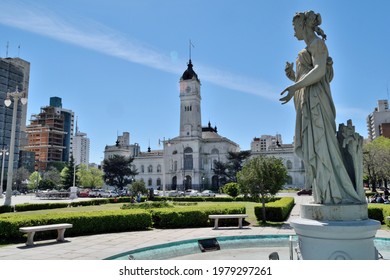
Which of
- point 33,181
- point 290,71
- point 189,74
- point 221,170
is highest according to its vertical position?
point 189,74

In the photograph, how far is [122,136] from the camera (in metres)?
109

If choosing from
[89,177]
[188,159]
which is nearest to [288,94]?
[188,159]

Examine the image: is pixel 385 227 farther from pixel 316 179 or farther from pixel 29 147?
pixel 29 147

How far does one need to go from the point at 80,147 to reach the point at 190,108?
324 ft

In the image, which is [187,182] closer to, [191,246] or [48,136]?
[48,136]

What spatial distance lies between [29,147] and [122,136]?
3049cm

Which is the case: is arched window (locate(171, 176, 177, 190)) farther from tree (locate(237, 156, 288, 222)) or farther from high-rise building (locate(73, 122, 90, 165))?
high-rise building (locate(73, 122, 90, 165))

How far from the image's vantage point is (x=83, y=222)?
484 inches

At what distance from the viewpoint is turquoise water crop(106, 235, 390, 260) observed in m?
7.81

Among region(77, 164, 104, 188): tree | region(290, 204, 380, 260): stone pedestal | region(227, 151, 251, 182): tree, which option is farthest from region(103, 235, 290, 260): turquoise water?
region(77, 164, 104, 188): tree

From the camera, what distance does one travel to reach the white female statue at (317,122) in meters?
4.73

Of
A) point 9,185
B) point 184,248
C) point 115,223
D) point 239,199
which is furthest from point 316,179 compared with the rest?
point 239,199
